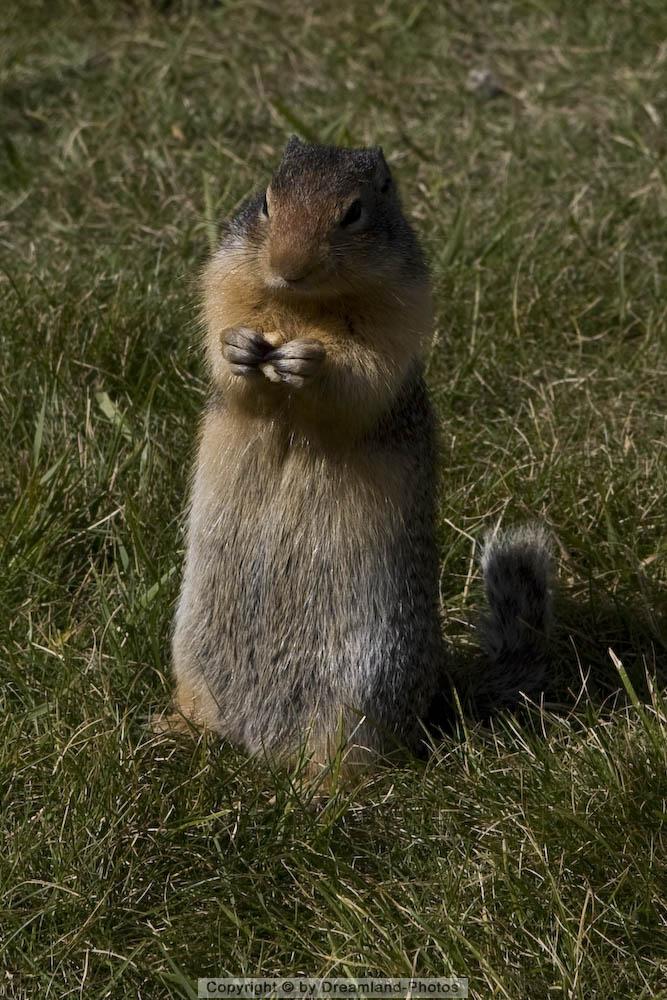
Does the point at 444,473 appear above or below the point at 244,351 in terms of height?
below

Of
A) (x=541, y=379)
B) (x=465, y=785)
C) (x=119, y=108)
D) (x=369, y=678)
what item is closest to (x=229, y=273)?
(x=369, y=678)

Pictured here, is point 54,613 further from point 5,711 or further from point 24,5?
point 24,5

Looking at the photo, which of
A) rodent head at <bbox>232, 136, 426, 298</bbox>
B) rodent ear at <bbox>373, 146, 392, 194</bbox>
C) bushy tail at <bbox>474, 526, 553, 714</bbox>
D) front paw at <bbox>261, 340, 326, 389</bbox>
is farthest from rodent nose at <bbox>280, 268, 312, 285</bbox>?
bushy tail at <bbox>474, 526, 553, 714</bbox>

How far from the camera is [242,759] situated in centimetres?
445

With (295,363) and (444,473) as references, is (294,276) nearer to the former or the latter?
(295,363)

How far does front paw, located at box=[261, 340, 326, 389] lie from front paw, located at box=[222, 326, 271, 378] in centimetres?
4

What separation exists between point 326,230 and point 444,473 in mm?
1715

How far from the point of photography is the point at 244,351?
416cm

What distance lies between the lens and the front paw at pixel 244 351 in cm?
416

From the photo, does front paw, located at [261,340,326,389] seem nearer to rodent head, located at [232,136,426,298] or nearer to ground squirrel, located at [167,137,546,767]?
ground squirrel, located at [167,137,546,767]

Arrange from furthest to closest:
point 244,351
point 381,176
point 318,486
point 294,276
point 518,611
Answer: point 518,611 < point 381,176 < point 318,486 < point 244,351 < point 294,276

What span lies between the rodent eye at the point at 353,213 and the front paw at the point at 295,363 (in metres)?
0.38

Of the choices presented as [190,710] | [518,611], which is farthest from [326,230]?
[190,710]

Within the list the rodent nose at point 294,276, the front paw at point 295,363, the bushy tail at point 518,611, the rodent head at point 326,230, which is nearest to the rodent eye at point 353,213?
the rodent head at point 326,230
